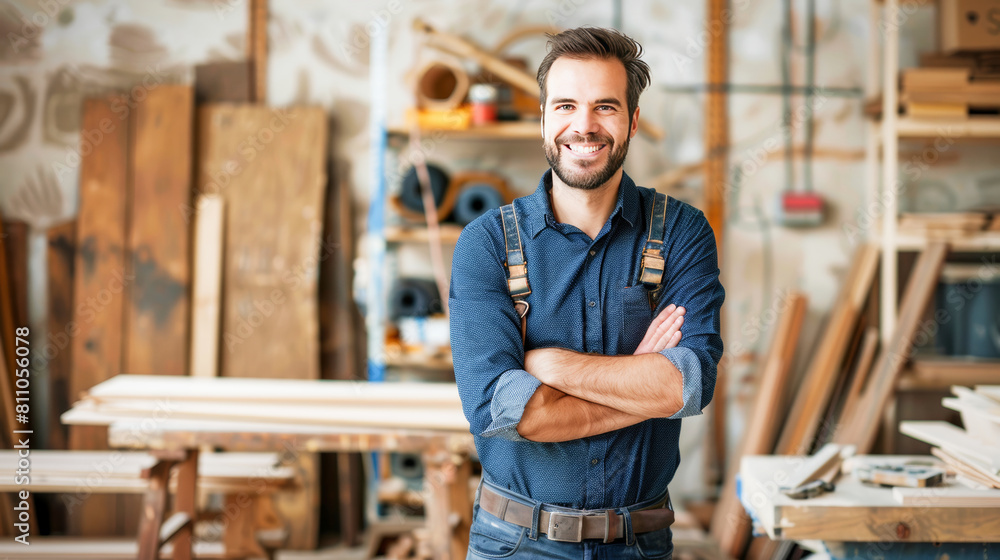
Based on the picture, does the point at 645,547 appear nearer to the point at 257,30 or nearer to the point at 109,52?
the point at 257,30

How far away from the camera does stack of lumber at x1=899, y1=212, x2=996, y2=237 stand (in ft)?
10.7

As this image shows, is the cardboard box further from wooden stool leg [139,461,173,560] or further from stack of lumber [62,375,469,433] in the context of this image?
wooden stool leg [139,461,173,560]

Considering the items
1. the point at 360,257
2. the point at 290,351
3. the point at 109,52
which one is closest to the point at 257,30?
the point at 109,52

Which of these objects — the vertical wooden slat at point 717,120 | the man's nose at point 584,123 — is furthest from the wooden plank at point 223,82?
the man's nose at point 584,123

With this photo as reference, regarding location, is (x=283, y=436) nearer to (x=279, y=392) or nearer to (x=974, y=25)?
(x=279, y=392)

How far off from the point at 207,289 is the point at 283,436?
54.4 inches

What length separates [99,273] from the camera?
11.8ft

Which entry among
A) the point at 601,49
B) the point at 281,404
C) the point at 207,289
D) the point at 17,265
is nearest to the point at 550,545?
the point at 601,49

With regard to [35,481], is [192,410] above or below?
above

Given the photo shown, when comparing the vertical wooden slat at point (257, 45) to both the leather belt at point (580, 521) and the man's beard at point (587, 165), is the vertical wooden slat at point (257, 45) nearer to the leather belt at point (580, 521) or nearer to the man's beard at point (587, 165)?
the man's beard at point (587, 165)

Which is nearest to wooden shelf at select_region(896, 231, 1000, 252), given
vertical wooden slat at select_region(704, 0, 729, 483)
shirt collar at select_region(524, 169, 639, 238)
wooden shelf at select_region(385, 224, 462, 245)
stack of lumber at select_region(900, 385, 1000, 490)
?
vertical wooden slat at select_region(704, 0, 729, 483)

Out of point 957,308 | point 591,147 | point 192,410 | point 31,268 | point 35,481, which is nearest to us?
point 591,147

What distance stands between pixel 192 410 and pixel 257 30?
6.61 feet

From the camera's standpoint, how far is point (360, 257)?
374 cm
